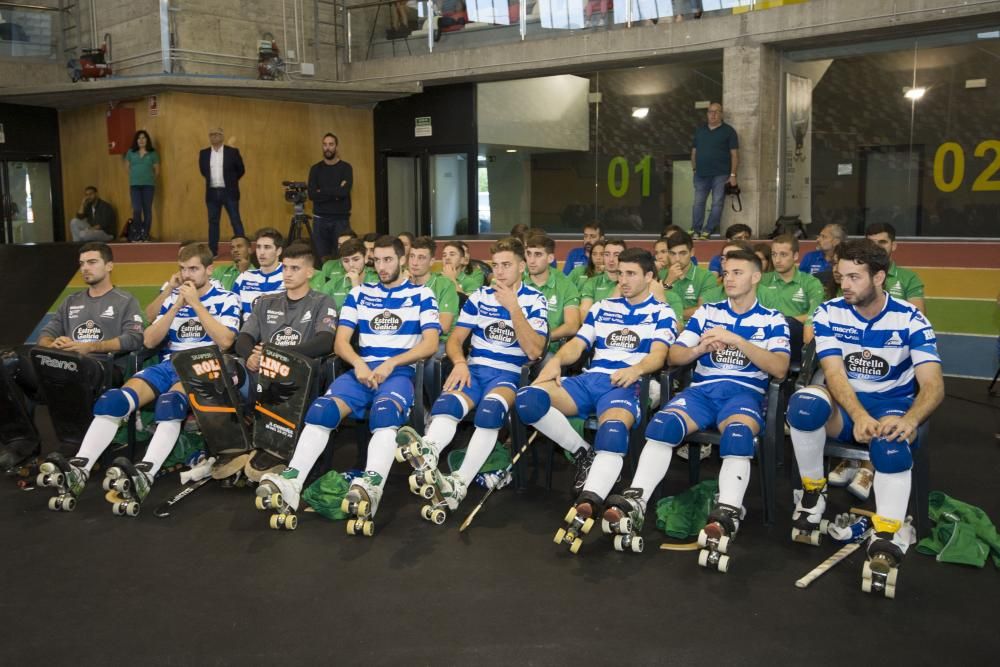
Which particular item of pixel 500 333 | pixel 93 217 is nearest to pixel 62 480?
pixel 500 333

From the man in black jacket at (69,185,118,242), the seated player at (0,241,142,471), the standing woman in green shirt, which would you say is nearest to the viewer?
the seated player at (0,241,142,471)

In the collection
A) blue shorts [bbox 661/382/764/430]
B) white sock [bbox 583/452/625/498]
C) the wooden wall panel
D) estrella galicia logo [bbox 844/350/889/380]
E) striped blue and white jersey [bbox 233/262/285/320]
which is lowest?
white sock [bbox 583/452/625/498]

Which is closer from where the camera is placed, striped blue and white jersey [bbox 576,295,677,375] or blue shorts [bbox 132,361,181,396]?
striped blue and white jersey [bbox 576,295,677,375]

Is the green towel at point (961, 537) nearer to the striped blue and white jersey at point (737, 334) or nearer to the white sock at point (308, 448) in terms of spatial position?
the striped blue and white jersey at point (737, 334)

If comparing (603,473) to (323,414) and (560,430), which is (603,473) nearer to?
(560,430)

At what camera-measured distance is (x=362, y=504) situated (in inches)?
145

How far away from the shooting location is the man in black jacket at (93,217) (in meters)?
12.1

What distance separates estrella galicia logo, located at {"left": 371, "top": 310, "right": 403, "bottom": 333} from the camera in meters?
4.40

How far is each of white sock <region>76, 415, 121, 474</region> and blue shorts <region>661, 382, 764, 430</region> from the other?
267 centimetres

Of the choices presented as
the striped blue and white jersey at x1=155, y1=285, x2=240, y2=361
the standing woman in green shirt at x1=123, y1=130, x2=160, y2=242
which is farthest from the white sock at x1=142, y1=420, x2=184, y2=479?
the standing woman in green shirt at x1=123, y1=130, x2=160, y2=242

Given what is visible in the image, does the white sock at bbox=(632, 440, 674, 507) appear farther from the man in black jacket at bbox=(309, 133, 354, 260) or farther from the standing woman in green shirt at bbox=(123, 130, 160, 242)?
the standing woman in green shirt at bbox=(123, 130, 160, 242)

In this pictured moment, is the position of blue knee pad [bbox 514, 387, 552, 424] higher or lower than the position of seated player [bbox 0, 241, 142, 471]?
lower

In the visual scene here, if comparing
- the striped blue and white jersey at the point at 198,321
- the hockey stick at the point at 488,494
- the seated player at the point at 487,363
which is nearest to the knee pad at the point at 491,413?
the seated player at the point at 487,363

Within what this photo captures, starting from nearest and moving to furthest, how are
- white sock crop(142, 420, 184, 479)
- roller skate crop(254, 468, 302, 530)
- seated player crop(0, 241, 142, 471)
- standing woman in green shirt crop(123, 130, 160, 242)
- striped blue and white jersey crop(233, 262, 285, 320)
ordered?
roller skate crop(254, 468, 302, 530)
white sock crop(142, 420, 184, 479)
seated player crop(0, 241, 142, 471)
striped blue and white jersey crop(233, 262, 285, 320)
standing woman in green shirt crop(123, 130, 160, 242)
